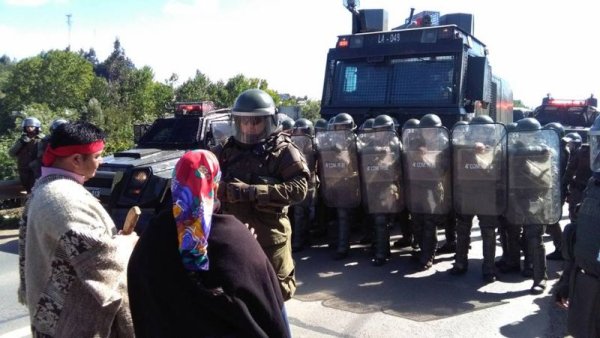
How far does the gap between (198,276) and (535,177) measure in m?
4.47

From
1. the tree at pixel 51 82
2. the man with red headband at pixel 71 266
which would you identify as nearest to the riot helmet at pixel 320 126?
the man with red headband at pixel 71 266

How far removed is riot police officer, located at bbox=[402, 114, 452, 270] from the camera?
232 inches

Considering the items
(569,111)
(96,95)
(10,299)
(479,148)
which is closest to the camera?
(10,299)

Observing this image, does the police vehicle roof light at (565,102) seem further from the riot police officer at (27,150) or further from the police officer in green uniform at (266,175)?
the police officer in green uniform at (266,175)

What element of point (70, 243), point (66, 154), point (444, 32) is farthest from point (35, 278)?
point (444, 32)

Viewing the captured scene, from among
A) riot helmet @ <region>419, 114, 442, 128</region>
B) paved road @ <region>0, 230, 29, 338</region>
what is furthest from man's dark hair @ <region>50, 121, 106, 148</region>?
riot helmet @ <region>419, 114, 442, 128</region>

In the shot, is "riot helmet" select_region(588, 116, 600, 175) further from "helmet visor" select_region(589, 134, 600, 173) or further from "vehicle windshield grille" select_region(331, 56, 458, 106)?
"vehicle windshield grille" select_region(331, 56, 458, 106)

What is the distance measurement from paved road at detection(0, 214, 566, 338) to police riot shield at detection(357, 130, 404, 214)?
78 cm

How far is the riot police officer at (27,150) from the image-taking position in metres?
8.66

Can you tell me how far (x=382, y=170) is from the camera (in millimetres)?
6301

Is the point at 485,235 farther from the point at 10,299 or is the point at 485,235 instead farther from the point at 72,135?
the point at 10,299

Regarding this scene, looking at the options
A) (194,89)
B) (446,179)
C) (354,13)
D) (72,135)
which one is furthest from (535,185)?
(194,89)

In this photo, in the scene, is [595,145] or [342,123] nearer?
[595,145]

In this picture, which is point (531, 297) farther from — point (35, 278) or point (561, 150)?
point (35, 278)
